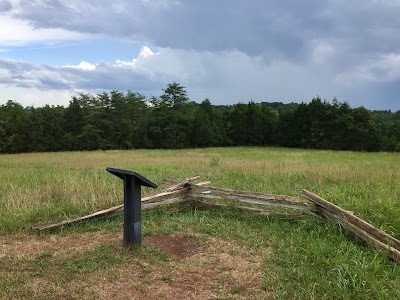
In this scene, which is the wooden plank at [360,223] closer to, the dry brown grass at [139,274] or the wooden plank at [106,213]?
the dry brown grass at [139,274]

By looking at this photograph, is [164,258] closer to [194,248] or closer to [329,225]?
[194,248]

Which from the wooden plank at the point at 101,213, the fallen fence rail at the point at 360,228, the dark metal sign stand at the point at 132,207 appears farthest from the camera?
the wooden plank at the point at 101,213

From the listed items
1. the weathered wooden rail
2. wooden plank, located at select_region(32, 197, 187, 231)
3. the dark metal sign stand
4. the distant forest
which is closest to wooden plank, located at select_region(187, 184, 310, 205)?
the weathered wooden rail

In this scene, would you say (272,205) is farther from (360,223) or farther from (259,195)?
(360,223)

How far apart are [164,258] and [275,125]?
59693 millimetres

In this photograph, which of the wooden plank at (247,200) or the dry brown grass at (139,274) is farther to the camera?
the wooden plank at (247,200)

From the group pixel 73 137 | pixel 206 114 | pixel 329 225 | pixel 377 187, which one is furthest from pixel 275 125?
pixel 329 225

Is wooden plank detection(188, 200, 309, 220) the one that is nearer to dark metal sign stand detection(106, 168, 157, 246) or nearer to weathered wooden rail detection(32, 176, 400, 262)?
weathered wooden rail detection(32, 176, 400, 262)

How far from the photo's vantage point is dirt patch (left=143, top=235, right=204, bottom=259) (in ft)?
Result: 17.7

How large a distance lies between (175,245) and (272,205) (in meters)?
2.35

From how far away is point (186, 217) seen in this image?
722 centimetres

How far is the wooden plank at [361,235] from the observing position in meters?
4.84

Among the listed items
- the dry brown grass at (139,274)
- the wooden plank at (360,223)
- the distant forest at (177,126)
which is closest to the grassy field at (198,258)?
the dry brown grass at (139,274)

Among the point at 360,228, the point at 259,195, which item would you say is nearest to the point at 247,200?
the point at 259,195
